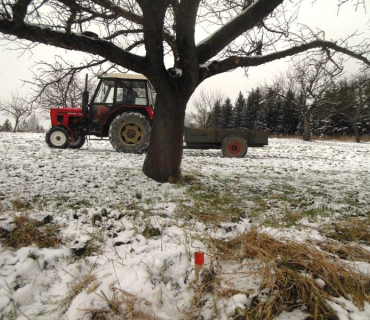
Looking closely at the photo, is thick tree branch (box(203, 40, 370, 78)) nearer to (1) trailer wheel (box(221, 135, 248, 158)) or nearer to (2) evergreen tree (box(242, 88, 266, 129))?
(1) trailer wheel (box(221, 135, 248, 158))

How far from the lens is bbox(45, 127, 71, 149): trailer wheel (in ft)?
26.3

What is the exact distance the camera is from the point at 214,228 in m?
2.37

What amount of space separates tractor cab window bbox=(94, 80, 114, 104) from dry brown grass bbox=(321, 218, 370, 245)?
746 centimetres

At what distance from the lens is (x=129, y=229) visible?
234 centimetres

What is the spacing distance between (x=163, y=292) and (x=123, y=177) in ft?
9.36

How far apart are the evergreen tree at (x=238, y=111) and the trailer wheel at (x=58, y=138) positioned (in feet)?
138

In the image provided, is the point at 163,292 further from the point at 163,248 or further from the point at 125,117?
the point at 125,117

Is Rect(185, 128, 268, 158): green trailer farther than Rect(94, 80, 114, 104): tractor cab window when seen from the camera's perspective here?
Yes

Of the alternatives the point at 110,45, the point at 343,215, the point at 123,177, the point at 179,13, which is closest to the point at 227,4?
the point at 179,13

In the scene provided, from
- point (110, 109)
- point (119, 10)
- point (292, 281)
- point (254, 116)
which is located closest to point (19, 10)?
point (119, 10)

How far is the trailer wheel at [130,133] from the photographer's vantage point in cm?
724

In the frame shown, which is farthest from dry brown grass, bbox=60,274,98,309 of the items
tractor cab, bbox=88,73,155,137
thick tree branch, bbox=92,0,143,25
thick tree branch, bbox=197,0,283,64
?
tractor cab, bbox=88,73,155,137

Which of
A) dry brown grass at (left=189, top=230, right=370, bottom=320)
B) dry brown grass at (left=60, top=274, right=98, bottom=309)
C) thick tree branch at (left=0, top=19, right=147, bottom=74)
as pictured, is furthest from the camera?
thick tree branch at (left=0, top=19, right=147, bottom=74)

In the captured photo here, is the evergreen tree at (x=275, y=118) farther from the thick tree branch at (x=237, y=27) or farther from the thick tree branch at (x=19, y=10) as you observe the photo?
the thick tree branch at (x=19, y=10)
